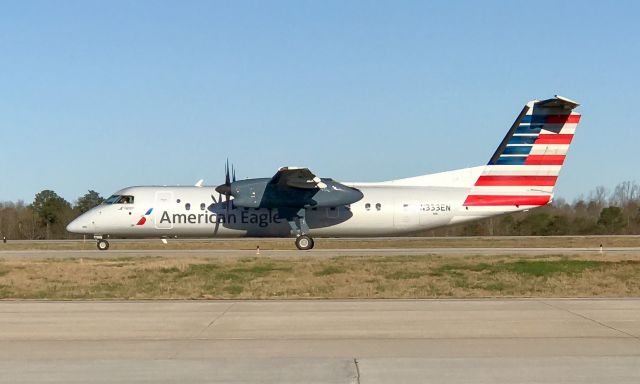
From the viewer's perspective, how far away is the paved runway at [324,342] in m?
8.28

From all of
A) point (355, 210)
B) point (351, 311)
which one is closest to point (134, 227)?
point (355, 210)

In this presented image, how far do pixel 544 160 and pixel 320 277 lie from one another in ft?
56.4

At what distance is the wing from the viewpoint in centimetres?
3303

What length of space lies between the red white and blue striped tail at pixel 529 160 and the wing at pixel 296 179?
7.39 metres

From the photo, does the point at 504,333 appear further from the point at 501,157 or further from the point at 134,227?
the point at 134,227

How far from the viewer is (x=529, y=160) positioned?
3519cm

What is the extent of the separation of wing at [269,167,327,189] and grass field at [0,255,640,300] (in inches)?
217

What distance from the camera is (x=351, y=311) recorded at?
13.7m

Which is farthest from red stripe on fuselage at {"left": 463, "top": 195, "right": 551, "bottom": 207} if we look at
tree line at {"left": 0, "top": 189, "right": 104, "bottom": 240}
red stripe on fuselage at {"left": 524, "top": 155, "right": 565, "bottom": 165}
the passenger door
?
tree line at {"left": 0, "top": 189, "right": 104, "bottom": 240}

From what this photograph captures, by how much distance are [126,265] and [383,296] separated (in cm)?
1172

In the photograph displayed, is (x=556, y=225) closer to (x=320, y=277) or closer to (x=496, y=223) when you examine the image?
(x=496, y=223)

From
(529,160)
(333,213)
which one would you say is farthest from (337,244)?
(529,160)

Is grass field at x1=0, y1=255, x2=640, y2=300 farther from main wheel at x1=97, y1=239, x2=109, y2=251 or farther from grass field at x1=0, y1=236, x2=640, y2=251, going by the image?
grass field at x1=0, y1=236, x2=640, y2=251

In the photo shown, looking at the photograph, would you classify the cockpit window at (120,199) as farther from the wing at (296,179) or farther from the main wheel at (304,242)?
the main wheel at (304,242)
